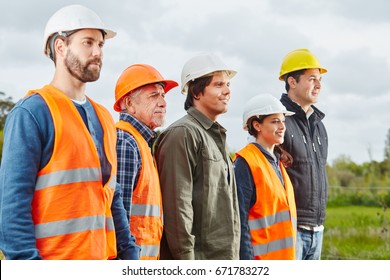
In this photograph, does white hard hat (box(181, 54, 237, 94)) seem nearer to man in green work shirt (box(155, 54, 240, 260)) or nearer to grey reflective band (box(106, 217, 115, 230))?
man in green work shirt (box(155, 54, 240, 260))

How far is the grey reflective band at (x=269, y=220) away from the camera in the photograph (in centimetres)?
484

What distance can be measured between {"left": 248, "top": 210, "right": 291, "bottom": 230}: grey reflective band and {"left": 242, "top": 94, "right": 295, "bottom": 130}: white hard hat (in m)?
0.74

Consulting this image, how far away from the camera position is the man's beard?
3277mm

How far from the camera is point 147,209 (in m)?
3.92

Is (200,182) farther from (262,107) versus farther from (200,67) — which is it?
(262,107)

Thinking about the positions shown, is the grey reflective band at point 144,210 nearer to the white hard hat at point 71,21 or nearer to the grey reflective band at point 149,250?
the grey reflective band at point 149,250

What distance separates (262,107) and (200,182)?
1078 millimetres

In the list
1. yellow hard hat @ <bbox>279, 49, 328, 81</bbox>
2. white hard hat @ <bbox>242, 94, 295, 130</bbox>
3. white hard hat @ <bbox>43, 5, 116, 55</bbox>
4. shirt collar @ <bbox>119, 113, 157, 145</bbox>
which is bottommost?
shirt collar @ <bbox>119, 113, 157, 145</bbox>

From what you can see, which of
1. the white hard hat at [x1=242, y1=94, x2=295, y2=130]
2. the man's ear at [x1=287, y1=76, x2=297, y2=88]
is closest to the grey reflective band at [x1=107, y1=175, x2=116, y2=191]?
the white hard hat at [x1=242, y1=94, x2=295, y2=130]

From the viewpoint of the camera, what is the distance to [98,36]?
11.1ft

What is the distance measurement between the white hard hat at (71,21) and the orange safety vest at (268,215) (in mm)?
1857
